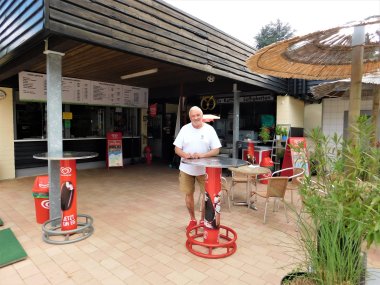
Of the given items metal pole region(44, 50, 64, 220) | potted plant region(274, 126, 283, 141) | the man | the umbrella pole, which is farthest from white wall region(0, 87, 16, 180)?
the umbrella pole

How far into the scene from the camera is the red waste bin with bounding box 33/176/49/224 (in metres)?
3.42

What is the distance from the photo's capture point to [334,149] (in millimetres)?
1636

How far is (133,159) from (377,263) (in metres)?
7.59

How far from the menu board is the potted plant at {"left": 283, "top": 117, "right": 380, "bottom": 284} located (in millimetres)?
6373

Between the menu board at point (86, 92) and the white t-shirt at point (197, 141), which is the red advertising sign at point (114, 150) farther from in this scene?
the white t-shirt at point (197, 141)

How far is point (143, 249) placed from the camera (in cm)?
286

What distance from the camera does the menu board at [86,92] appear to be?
5.95 metres

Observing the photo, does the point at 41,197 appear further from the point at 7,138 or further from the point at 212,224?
the point at 7,138

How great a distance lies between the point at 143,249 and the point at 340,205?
7.24ft

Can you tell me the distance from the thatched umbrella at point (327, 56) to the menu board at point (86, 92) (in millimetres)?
5227

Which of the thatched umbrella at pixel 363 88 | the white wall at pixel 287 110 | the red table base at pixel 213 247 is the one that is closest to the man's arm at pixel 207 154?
the red table base at pixel 213 247

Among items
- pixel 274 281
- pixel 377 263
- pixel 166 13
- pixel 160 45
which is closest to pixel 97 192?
pixel 160 45

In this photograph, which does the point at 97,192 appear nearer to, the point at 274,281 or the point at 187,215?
the point at 187,215

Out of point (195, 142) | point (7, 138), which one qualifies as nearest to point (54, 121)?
point (195, 142)
